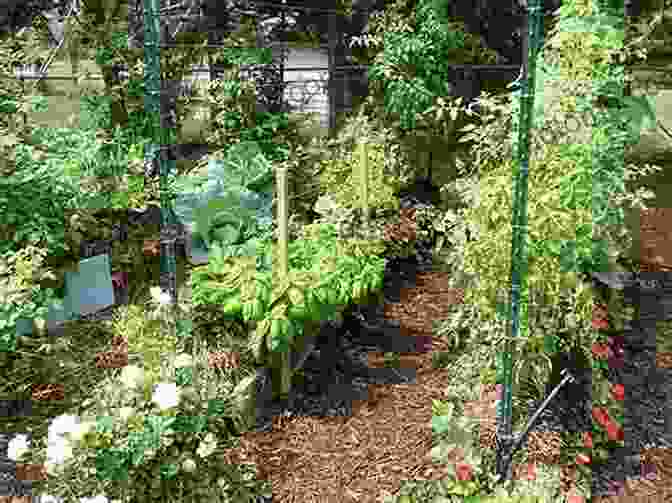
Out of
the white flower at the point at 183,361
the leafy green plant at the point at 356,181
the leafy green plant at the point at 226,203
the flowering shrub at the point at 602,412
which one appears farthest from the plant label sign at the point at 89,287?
the flowering shrub at the point at 602,412

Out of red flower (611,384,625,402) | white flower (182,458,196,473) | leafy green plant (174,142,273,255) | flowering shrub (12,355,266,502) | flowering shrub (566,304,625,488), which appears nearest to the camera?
flowering shrub (12,355,266,502)

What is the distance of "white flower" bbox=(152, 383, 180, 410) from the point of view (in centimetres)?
259

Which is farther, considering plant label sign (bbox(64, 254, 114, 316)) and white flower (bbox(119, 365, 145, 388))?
plant label sign (bbox(64, 254, 114, 316))

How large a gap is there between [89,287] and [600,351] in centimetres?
305

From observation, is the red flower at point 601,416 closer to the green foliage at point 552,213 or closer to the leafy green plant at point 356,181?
the green foliage at point 552,213

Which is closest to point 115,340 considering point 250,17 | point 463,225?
point 463,225

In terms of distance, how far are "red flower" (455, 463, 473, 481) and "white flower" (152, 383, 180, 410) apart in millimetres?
1104

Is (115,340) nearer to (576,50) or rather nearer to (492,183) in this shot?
(492,183)

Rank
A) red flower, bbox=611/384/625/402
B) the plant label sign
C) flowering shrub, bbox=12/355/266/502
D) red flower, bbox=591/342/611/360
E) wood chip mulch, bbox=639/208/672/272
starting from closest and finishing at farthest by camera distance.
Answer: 1. flowering shrub, bbox=12/355/266/502
2. red flower, bbox=611/384/625/402
3. red flower, bbox=591/342/611/360
4. the plant label sign
5. wood chip mulch, bbox=639/208/672/272

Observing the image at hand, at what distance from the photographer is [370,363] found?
4109 millimetres

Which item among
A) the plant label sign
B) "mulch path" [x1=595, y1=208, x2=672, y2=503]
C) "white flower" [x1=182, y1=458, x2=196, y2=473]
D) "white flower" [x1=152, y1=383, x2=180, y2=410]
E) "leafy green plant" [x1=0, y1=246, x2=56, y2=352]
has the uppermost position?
"leafy green plant" [x1=0, y1=246, x2=56, y2=352]

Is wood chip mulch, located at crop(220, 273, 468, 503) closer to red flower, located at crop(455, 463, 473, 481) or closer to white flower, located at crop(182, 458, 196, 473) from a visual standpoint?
red flower, located at crop(455, 463, 473, 481)

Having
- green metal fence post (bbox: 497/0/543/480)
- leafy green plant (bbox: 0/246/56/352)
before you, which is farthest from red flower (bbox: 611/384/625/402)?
leafy green plant (bbox: 0/246/56/352)

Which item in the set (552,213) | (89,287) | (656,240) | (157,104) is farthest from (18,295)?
(656,240)
